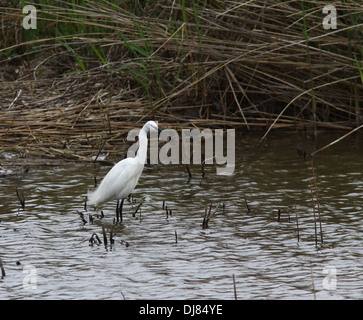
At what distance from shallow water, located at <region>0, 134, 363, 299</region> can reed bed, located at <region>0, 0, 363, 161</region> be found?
2.36 feet

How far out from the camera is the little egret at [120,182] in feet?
18.3

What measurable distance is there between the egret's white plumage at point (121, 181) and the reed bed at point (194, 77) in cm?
120

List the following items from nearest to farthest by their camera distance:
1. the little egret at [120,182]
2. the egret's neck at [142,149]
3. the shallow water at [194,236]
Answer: the shallow water at [194,236], the little egret at [120,182], the egret's neck at [142,149]

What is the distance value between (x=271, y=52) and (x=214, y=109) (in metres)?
1.18

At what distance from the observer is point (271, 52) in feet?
24.6

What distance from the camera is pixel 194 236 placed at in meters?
4.98

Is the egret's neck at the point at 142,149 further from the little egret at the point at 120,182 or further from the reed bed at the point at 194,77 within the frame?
the reed bed at the point at 194,77

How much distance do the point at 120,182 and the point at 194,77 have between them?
2492mm

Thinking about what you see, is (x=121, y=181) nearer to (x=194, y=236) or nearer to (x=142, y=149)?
(x=142, y=149)

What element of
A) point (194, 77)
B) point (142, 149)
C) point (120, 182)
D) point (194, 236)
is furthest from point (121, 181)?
point (194, 77)

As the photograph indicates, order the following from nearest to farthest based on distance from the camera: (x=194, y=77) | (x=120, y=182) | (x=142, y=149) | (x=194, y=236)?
(x=194, y=236) → (x=120, y=182) → (x=142, y=149) → (x=194, y=77)

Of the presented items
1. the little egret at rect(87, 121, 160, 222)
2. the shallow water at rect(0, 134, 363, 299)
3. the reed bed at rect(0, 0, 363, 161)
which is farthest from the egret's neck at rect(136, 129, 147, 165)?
the reed bed at rect(0, 0, 363, 161)

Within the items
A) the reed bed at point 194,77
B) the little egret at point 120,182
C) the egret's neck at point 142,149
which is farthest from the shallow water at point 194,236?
the reed bed at point 194,77

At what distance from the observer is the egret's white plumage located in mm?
5574
